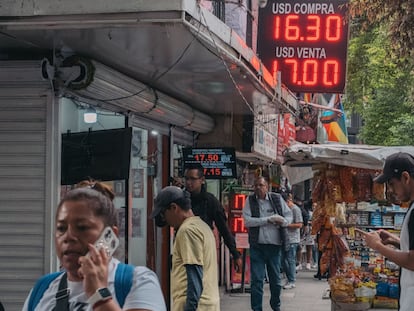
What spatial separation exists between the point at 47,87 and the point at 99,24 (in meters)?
1.49

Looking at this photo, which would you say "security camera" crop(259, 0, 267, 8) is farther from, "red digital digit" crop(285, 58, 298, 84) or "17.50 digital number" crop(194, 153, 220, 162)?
"17.50 digital number" crop(194, 153, 220, 162)

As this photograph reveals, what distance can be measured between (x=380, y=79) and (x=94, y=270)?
69.5 feet

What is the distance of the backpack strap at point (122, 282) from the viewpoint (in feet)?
8.82

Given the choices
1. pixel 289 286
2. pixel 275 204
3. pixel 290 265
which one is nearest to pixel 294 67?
pixel 290 265

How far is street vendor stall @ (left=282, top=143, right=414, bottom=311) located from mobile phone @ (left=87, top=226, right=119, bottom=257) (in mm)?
7128

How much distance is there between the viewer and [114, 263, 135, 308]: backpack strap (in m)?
2.69

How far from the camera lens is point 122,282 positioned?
8.87 feet

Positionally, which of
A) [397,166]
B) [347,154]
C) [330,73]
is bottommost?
[397,166]

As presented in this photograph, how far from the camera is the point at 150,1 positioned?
4867 millimetres

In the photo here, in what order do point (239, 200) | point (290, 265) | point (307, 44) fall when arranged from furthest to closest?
point (290, 265) → point (307, 44) → point (239, 200)

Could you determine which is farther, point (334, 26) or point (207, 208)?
point (334, 26)

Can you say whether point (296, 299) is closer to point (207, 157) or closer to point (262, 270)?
point (262, 270)

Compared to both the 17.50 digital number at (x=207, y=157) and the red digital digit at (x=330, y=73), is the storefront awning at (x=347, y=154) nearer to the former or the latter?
the 17.50 digital number at (x=207, y=157)

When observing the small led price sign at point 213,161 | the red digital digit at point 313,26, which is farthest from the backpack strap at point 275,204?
the red digital digit at point 313,26
